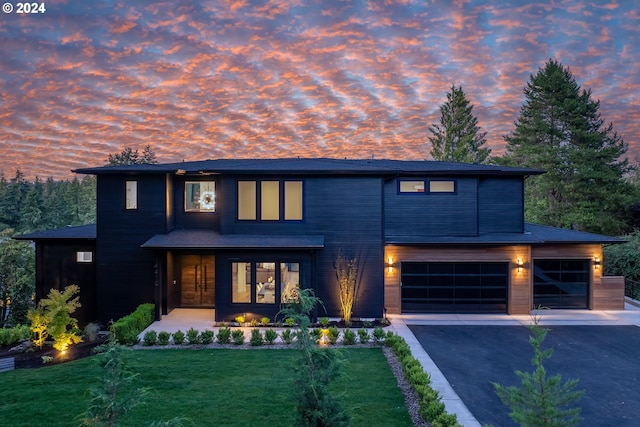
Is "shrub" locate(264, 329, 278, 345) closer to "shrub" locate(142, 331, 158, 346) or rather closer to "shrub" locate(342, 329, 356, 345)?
"shrub" locate(342, 329, 356, 345)

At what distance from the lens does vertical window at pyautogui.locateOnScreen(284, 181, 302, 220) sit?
42.8ft

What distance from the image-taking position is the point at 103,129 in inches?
880

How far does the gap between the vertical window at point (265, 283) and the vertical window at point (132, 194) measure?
5.48m

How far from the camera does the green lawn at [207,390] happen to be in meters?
6.00

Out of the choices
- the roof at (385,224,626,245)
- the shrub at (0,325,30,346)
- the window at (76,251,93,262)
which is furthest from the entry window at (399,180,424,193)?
the shrub at (0,325,30,346)

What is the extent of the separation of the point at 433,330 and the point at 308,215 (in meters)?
5.78

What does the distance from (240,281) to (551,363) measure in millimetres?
9375

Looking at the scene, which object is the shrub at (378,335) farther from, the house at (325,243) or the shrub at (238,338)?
the shrub at (238,338)

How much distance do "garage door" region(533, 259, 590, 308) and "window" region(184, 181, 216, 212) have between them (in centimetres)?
1290

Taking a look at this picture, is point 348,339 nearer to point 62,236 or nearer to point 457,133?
point 62,236

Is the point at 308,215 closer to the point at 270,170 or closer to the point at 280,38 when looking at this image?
the point at 270,170

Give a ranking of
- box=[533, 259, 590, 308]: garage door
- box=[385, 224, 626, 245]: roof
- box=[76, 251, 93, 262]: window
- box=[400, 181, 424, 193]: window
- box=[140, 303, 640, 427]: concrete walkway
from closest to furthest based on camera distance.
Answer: box=[140, 303, 640, 427]: concrete walkway < box=[385, 224, 626, 245]: roof < box=[533, 259, 590, 308]: garage door < box=[76, 251, 93, 262]: window < box=[400, 181, 424, 193]: window

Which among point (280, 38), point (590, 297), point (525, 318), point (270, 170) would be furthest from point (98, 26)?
point (590, 297)

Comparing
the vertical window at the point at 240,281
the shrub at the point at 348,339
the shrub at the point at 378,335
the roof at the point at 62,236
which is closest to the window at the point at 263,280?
the vertical window at the point at 240,281
